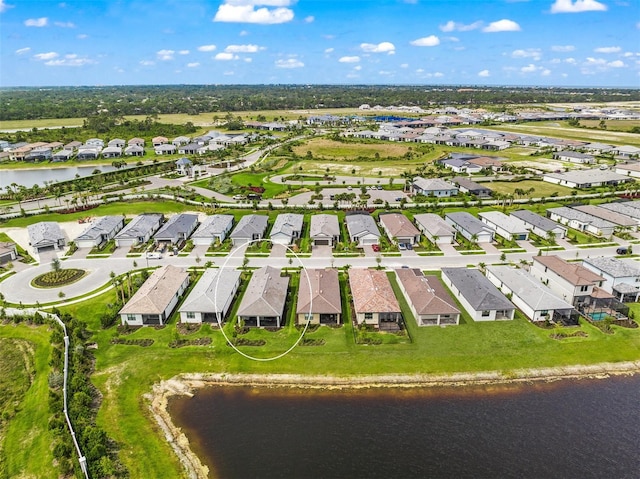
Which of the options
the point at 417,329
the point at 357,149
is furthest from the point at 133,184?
the point at 417,329

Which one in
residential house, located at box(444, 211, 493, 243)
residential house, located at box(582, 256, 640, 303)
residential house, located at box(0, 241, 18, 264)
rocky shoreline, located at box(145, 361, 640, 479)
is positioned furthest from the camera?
residential house, located at box(444, 211, 493, 243)

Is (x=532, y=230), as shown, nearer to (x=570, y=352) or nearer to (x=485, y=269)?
(x=485, y=269)

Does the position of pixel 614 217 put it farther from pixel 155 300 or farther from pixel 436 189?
pixel 155 300

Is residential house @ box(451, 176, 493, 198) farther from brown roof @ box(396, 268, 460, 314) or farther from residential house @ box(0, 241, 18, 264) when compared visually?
residential house @ box(0, 241, 18, 264)

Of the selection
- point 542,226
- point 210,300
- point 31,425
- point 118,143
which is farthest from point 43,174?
point 542,226

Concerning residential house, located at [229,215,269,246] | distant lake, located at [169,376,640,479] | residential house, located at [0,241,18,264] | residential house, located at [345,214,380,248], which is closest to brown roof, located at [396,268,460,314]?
distant lake, located at [169,376,640,479]

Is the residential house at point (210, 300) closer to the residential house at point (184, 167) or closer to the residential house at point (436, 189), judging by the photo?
the residential house at point (436, 189)
